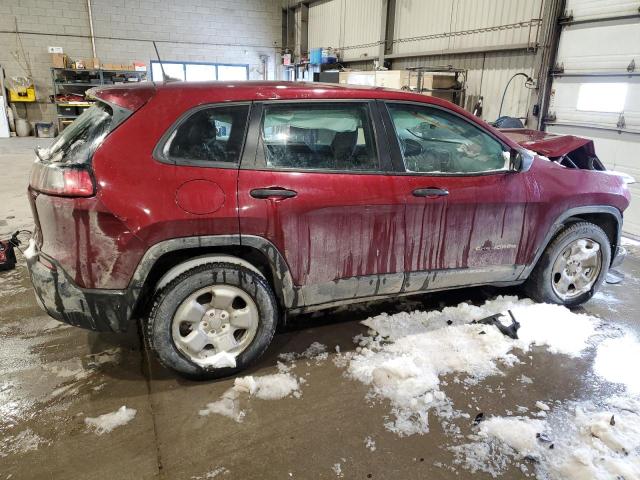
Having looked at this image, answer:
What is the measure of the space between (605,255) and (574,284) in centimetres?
35

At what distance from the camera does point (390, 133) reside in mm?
2883

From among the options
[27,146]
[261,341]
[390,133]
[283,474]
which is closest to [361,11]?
[27,146]

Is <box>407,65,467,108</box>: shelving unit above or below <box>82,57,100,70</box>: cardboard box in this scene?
below

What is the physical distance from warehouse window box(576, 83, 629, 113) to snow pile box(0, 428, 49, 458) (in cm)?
745

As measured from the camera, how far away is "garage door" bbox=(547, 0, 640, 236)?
238 inches

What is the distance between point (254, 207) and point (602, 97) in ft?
20.7

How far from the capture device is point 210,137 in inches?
100.0

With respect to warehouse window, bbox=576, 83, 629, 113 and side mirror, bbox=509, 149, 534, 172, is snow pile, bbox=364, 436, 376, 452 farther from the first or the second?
warehouse window, bbox=576, 83, 629, 113

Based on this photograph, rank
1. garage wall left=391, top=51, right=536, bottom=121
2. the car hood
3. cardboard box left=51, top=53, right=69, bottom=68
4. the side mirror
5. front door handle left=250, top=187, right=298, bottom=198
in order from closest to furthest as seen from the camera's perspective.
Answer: front door handle left=250, top=187, right=298, bottom=198 < the side mirror < the car hood < garage wall left=391, top=51, right=536, bottom=121 < cardboard box left=51, top=53, right=69, bottom=68

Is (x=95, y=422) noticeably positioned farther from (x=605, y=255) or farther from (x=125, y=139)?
(x=605, y=255)

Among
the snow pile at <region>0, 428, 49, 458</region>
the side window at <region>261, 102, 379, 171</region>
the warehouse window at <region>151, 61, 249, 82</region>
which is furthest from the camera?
the warehouse window at <region>151, 61, 249, 82</region>

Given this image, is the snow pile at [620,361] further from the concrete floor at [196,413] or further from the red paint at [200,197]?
the red paint at [200,197]

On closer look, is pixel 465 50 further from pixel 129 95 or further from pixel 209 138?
pixel 129 95

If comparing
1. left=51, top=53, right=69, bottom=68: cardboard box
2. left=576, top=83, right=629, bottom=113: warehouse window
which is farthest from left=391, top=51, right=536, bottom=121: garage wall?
left=51, top=53, right=69, bottom=68: cardboard box
